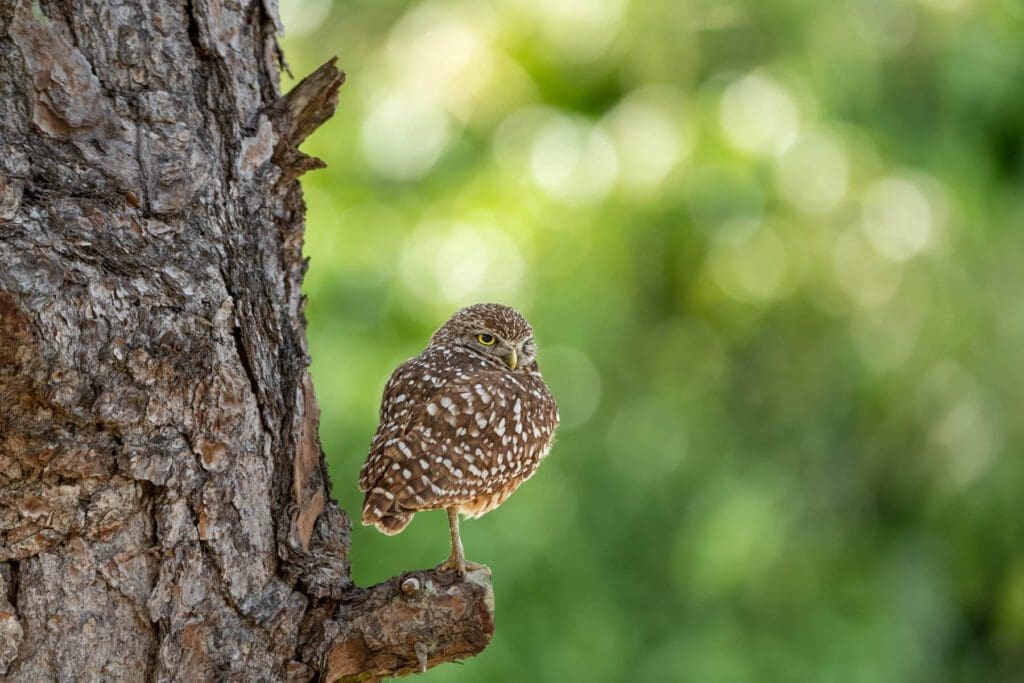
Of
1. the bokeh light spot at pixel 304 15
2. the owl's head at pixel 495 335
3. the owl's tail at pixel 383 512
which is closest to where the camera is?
the owl's tail at pixel 383 512

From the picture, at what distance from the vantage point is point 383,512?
2846 millimetres

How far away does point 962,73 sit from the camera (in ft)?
22.2

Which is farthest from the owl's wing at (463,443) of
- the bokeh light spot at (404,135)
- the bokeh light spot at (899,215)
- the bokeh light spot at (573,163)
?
the bokeh light spot at (404,135)

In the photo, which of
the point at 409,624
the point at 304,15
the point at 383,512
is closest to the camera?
the point at 409,624

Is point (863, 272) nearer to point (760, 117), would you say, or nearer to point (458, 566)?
point (760, 117)

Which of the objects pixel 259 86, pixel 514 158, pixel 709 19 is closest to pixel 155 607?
pixel 259 86

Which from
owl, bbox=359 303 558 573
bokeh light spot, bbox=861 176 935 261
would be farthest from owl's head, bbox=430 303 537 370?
bokeh light spot, bbox=861 176 935 261

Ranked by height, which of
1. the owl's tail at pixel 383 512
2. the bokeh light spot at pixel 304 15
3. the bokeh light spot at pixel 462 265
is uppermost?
the bokeh light spot at pixel 304 15

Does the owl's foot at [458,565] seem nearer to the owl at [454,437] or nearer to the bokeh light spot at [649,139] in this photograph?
the owl at [454,437]

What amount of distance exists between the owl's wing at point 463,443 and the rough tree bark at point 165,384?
0.67 feet

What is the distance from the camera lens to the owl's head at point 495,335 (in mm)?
3547

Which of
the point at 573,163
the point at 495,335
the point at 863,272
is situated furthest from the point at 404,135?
the point at 495,335

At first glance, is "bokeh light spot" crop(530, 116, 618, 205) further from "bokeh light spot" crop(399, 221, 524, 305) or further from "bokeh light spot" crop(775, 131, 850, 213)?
"bokeh light spot" crop(775, 131, 850, 213)

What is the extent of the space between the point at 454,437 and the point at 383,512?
0.26m
